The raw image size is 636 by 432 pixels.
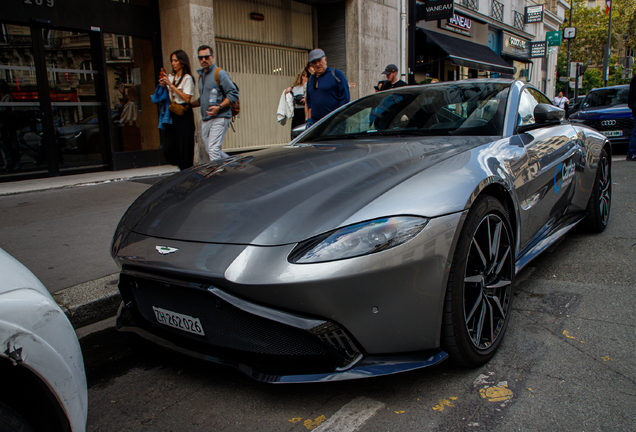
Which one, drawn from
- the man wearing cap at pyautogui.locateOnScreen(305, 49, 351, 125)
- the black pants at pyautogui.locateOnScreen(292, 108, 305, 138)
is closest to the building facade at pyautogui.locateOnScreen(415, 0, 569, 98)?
the black pants at pyautogui.locateOnScreen(292, 108, 305, 138)

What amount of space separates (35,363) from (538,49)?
1209 inches

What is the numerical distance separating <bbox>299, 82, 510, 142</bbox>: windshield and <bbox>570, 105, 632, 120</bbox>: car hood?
10.2m

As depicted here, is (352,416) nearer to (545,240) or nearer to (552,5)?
(545,240)

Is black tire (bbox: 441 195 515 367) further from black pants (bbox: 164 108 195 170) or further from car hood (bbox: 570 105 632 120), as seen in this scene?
car hood (bbox: 570 105 632 120)

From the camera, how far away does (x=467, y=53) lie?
18578mm

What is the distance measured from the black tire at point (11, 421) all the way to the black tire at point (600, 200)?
436 cm

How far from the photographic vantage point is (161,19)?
909 centimetres

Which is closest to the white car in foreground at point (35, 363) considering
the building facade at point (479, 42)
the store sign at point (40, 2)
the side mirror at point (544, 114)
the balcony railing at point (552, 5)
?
the side mirror at point (544, 114)

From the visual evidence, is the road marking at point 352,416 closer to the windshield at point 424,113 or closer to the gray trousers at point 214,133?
the windshield at point 424,113

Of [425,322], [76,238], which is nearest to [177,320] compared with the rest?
[425,322]

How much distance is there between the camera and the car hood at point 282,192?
2.01 metres

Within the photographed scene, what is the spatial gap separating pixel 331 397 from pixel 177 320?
28.3 inches

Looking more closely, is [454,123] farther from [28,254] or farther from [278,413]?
[28,254]

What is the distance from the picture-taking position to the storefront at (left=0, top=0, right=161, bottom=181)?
23.8ft
